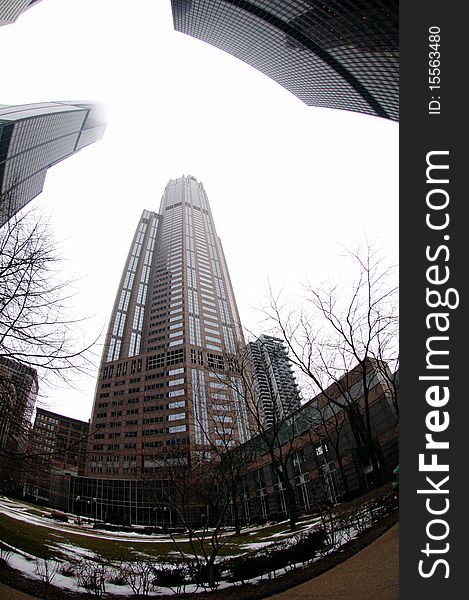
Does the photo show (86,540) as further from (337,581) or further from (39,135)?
(39,135)

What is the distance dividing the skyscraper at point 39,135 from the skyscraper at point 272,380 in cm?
3905

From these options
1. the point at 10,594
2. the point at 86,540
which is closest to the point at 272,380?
the point at 86,540

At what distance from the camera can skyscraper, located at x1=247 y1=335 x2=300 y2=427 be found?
27.1 ft

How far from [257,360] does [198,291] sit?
64.1ft

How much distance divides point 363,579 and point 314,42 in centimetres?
5503

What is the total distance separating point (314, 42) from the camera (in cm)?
4150

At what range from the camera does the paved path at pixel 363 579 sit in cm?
266

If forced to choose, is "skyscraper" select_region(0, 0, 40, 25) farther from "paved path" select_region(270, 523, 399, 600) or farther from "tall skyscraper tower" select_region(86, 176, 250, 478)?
"paved path" select_region(270, 523, 399, 600)

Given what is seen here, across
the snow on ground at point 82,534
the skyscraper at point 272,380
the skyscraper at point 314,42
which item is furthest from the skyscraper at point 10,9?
the snow on ground at point 82,534

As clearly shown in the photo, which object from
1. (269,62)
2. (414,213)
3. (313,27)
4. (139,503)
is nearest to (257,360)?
(139,503)

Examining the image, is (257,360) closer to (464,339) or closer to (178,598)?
(178,598)

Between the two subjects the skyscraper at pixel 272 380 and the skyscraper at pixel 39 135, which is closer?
the skyscraper at pixel 272 380

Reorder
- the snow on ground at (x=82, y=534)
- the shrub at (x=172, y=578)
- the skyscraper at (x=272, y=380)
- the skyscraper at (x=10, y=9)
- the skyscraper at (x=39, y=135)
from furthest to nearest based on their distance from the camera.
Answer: the skyscraper at (x=39, y=135) → the skyscraper at (x=10, y=9) → the skyscraper at (x=272, y=380) → the shrub at (x=172, y=578) → the snow on ground at (x=82, y=534)

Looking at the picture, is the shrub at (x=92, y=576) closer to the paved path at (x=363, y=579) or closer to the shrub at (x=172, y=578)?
the shrub at (x=172, y=578)
